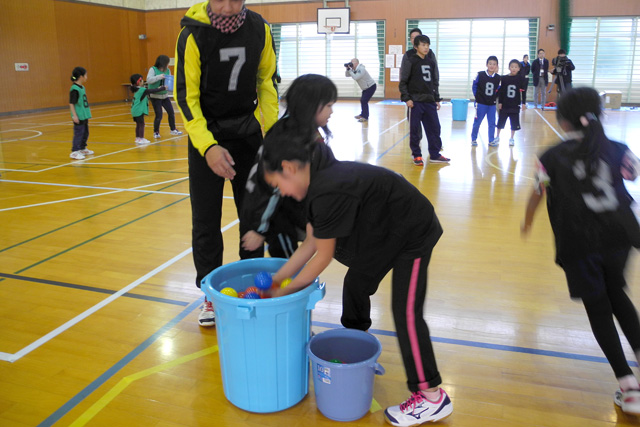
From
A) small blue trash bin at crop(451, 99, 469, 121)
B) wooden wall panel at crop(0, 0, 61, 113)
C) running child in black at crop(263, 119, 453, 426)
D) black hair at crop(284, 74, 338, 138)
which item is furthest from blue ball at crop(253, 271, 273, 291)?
wooden wall panel at crop(0, 0, 61, 113)

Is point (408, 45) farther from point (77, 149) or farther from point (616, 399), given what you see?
point (616, 399)

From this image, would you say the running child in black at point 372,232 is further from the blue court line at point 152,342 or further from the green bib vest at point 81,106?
the green bib vest at point 81,106

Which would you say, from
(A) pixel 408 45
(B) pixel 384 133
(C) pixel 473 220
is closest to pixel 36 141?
(B) pixel 384 133

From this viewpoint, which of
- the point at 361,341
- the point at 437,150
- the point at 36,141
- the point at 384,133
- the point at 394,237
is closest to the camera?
the point at 394,237

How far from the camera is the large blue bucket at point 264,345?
1.76 m

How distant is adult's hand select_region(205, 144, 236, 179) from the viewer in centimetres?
219

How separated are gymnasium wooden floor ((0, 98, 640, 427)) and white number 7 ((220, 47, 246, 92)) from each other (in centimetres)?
122

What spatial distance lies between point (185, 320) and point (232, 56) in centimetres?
135

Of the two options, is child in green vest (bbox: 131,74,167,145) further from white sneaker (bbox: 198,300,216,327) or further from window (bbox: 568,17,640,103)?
window (bbox: 568,17,640,103)

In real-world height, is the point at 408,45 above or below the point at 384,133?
above

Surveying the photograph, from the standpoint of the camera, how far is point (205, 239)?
8.20 feet

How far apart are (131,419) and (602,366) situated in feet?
6.42

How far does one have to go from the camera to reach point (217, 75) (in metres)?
2.25

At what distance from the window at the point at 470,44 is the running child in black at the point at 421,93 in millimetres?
10011
